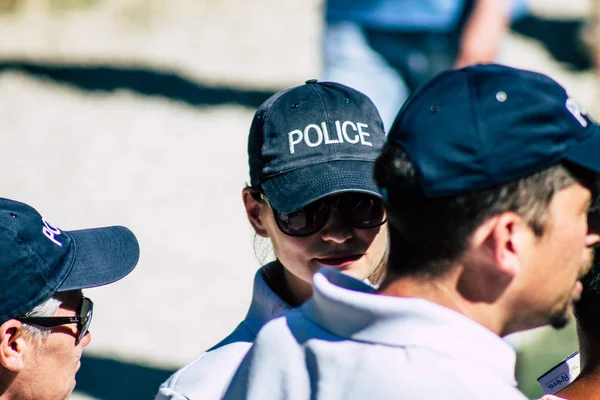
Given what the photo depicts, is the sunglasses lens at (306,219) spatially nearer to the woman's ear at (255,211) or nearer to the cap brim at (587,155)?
the woman's ear at (255,211)

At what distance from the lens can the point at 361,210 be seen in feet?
7.45

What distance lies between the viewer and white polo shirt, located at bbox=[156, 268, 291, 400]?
204 centimetres

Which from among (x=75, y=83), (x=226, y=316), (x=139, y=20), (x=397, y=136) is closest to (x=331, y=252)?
(x=397, y=136)

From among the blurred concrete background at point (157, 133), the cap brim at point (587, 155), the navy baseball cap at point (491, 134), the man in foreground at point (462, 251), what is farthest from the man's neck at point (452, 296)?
the blurred concrete background at point (157, 133)

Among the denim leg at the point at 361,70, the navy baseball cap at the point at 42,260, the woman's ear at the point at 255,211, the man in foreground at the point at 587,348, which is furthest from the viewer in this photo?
the denim leg at the point at 361,70

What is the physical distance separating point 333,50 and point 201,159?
9.16 ft

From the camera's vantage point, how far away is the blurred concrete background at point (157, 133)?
5.16 meters

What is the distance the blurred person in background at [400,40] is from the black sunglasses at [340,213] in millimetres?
2031

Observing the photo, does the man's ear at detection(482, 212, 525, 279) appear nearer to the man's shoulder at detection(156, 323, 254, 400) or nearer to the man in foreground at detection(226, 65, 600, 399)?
the man in foreground at detection(226, 65, 600, 399)

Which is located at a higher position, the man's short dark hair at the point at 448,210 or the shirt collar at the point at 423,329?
the man's short dark hair at the point at 448,210

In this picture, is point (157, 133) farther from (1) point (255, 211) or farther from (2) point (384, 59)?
(1) point (255, 211)

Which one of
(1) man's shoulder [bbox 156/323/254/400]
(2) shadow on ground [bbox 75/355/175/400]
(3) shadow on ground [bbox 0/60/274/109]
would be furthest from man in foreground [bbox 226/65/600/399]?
(3) shadow on ground [bbox 0/60/274/109]

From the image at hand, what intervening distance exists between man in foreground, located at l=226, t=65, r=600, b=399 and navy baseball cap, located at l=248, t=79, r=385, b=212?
2.40ft

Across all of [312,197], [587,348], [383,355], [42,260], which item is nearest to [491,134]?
[383,355]
